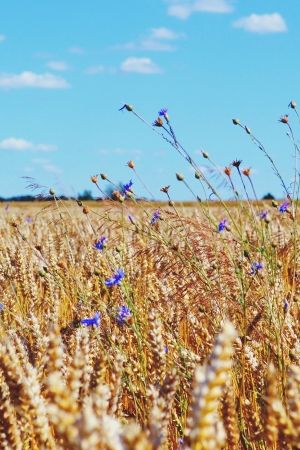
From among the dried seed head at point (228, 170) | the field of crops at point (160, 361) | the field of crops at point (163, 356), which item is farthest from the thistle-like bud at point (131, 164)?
the dried seed head at point (228, 170)

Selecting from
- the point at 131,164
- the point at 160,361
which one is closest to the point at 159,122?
the point at 131,164

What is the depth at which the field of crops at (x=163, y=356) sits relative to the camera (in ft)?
2.22

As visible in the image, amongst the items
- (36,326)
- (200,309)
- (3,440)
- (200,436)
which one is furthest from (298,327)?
(200,436)

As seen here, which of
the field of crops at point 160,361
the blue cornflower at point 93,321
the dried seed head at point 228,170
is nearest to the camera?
the field of crops at point 160,361

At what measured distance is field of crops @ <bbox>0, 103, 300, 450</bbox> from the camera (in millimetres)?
→ 677

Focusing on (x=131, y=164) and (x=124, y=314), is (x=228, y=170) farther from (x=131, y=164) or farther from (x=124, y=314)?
(x=124, y=314)

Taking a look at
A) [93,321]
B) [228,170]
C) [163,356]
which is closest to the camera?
[163,356]

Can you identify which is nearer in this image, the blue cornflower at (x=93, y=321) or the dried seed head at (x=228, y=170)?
the blue cornflower at (x=93, y=321)

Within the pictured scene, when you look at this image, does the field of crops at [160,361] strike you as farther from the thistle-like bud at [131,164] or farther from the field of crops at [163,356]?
the thistle-like bud at [131,164]

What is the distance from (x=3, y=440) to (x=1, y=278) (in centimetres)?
218

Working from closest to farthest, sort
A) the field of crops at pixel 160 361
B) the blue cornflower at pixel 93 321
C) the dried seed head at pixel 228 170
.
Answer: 1. the field of crops at pixel 160 361
2. the blue cornflower at pixel 93 321
3. the dried seed head at pixel 228 170

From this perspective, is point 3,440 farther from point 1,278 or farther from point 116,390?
point 1,278

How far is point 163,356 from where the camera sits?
1.38 metres

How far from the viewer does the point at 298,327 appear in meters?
2.34
